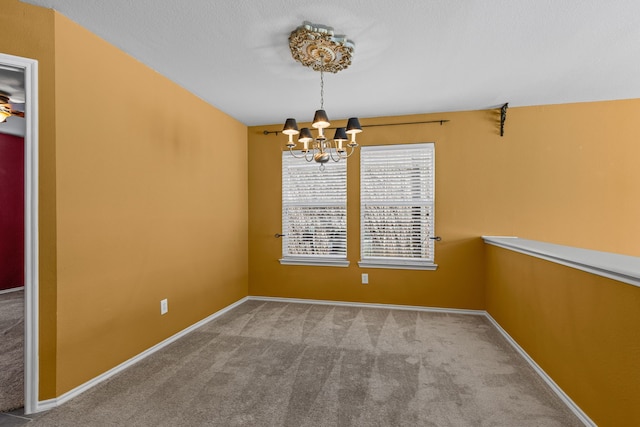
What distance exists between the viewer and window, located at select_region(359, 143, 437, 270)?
12.7 feet

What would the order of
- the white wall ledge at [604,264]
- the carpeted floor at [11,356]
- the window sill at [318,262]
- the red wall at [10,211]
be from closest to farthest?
the white wall ledge at [604,264] < the carpeted floor at [11,356] < the window sill at [318,262] < the red wall at [10,211]

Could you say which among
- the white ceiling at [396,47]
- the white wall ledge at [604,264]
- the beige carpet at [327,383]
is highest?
the white ceiling at [396,47]

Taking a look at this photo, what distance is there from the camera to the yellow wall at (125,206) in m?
2.03

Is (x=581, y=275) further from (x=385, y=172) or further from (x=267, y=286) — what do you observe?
(x=267, y=286)

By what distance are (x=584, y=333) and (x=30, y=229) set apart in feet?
11.0

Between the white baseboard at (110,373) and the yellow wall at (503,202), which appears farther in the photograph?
the yellow wall at (503,202)

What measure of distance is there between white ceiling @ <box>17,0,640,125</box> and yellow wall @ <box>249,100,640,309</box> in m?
0.31

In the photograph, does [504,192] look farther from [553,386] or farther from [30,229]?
[30,229]

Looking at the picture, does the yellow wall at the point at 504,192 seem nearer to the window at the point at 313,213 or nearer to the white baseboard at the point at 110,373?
the window at the point at 313,213

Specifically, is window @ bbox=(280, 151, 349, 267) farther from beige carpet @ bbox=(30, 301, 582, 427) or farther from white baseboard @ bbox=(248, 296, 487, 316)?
beige carpet @ bbox=(30, 301, 582, 427)

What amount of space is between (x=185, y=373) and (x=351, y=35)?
2778mm

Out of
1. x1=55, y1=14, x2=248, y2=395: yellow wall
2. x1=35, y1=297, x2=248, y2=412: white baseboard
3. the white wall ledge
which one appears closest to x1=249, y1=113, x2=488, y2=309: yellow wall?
x1=55, y1=14, x2=248, y2=395: yellow wall

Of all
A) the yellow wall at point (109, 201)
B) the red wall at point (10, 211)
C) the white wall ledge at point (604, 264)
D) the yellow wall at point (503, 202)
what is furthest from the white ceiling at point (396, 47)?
the red wall at point (10, 211)

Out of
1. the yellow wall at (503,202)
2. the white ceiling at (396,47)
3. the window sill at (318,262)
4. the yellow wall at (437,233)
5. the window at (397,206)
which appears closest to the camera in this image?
the white ceiling at (396,47)
